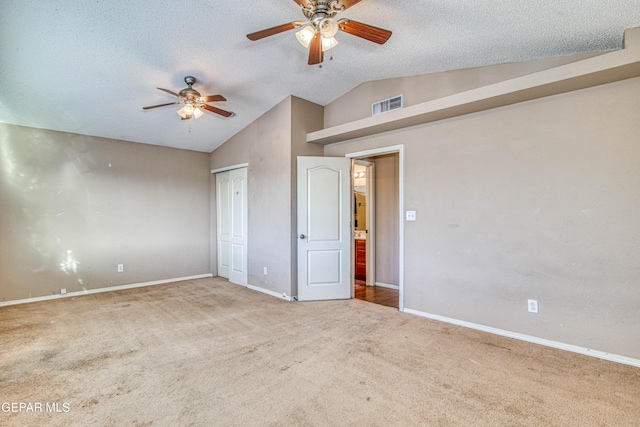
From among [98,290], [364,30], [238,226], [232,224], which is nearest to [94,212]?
[98,290]

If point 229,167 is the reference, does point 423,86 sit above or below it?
above

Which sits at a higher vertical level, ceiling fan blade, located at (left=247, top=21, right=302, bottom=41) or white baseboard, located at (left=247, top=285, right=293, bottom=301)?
ceiling fan blade, located at (left=247, top=21, right=302, bottom=41)

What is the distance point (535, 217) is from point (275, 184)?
10.8 feet

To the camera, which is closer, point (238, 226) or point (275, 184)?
point (275, 184)

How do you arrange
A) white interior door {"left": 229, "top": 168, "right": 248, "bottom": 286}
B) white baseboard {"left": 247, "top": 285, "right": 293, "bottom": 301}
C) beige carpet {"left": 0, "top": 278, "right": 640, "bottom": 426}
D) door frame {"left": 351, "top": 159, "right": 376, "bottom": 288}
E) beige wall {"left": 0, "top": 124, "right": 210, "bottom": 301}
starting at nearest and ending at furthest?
beige carpet {"left": 0, "top": 278, "right": 640, "bottom": 426}
beige wall {"left": 0, "top": 124, "right": 210, "bottom": 301}
white baseboard {"left": 247, "top": 285, "right": 293, "bottom": 301}
door frame {"left": 351, "top": 159, "right": 376, "bottom": 288}
white interior door {"left": 229, "top": 168, "right": 248, "bottom": 286}

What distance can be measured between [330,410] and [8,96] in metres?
4.86

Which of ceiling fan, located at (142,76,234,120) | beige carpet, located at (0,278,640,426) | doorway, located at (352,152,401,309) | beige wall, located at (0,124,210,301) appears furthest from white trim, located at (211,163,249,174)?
beige carpet, located at (0,278,640,426)

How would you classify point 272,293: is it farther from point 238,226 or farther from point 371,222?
point 371,222

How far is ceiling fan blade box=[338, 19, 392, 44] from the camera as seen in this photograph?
7.01 feet

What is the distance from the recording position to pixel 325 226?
437 centimetres

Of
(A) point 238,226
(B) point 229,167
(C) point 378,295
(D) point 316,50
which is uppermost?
(D) point 316,50

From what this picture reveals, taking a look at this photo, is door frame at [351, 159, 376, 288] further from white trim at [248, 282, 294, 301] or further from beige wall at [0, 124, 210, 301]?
beige wall at [0, 124, 210, 301]

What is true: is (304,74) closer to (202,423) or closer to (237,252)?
(237,252)

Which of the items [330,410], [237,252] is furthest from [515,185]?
[237,252]
